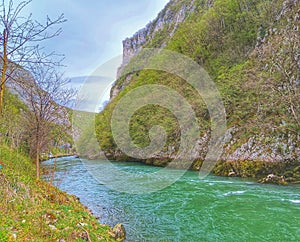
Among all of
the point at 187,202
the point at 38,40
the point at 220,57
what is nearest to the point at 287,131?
the point at 187,202

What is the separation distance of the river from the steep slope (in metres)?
4.76

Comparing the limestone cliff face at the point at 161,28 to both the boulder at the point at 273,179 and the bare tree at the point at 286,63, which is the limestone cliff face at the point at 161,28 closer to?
the bare tree at the point at 286,63

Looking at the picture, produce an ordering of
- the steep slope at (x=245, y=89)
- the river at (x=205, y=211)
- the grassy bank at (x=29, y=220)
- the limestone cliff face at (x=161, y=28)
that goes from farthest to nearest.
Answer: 1. the limestone cliff face at (x=161, y=28)
2. the steep slope at (x=245, y=89)
3. the river at (x=205, y=211)
4. the grassy bank at (x=29, y=220)

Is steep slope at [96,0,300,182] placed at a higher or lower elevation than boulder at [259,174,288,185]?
higher

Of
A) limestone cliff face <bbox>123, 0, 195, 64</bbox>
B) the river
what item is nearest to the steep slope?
the river

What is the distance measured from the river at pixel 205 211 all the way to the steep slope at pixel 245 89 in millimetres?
4760

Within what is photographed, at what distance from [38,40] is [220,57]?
4370 centimetres

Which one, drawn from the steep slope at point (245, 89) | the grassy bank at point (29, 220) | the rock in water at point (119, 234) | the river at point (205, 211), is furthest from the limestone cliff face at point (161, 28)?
the grassy bank at point (29, 220)

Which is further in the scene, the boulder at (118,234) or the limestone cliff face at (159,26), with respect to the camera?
the limestone cliff face at (159,26)

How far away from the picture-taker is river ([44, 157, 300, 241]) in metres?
9.01

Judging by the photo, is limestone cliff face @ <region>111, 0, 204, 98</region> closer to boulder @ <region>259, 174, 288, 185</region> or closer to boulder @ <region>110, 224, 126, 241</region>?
boulder @ <region>259, 174, 288, 185</region>

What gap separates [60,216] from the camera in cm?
727

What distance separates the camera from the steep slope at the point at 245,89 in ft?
68.0

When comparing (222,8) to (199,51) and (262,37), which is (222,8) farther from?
(262,37)
